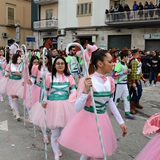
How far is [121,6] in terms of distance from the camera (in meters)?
21.6

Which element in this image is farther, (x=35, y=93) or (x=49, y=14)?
(x=49, y=14)

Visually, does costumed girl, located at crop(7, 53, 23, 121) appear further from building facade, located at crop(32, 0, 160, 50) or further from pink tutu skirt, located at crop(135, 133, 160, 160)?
building facade, located at crop(32, 0, 160, 50)

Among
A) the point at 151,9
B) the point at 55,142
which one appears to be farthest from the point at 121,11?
the point at 55,142

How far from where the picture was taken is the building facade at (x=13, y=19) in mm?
32844

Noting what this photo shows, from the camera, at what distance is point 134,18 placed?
2077 centimetres

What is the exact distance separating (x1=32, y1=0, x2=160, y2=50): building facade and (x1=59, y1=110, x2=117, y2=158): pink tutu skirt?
50.9 feet

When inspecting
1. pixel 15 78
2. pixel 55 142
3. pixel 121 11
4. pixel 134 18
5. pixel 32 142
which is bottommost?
pixel 32 142

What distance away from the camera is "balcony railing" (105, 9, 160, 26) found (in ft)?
64.2

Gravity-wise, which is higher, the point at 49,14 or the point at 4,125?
the point at 49,14

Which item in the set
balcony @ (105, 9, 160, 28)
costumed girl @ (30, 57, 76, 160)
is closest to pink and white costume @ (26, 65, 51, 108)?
costumed girl @ (30, 57, 76, 160)

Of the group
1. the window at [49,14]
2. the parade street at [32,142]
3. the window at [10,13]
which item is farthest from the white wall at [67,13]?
the parade street at [32,142]

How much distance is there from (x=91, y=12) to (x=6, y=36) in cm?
1428

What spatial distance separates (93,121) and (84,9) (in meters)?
23.6

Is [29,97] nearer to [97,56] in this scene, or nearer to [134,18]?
[97,56]
